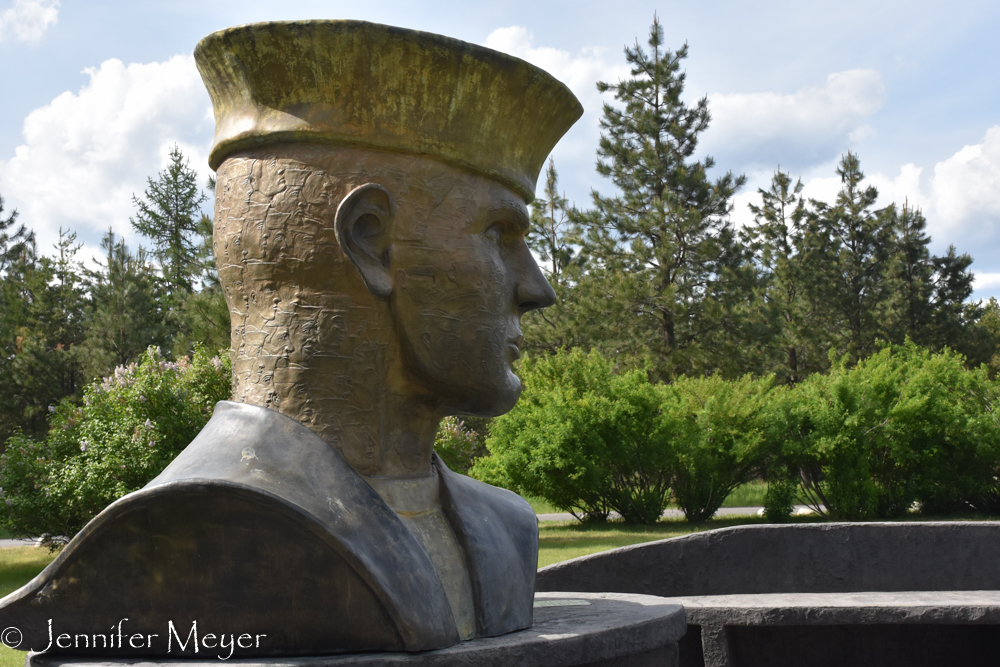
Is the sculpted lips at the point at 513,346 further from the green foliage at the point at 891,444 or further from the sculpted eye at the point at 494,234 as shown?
the green foliage at the point at 891,444

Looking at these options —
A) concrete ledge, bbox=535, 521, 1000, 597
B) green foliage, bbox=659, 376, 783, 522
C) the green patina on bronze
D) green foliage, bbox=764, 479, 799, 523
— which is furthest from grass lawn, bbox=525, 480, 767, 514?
the green patina on bronze

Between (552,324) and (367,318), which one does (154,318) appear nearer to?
(552,324)

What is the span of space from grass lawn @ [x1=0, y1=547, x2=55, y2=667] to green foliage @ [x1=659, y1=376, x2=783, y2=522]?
9324 millimetres

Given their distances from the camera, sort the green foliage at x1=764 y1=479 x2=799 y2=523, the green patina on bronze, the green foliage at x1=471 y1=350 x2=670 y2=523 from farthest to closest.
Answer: the green foliage at x1=764 y1=479 x2=799 y2=523, the green foliage at x1=471 y1=350 x2=670 y2=523, the green patina on bronze

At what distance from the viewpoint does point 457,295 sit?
233cm

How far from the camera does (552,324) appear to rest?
22.1 metres

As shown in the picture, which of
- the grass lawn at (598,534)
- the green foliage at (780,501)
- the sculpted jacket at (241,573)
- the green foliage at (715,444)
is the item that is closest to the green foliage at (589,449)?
the green foliage at (715,444)

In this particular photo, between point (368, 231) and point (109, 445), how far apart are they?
913cm

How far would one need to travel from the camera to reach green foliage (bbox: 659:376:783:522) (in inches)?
572

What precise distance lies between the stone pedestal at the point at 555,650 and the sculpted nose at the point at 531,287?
895 mm

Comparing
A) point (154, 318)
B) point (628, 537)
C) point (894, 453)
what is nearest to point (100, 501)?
point (628, 537)

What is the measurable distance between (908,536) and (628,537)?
311 inches

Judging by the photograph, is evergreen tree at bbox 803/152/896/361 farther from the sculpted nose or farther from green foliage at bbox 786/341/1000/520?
the sculpted nose

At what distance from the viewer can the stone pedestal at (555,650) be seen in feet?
6.47
